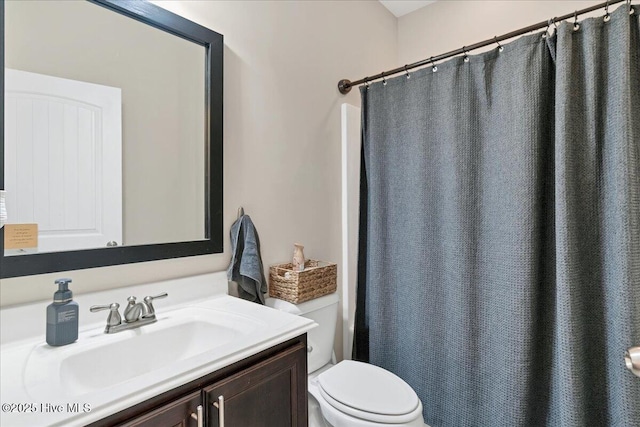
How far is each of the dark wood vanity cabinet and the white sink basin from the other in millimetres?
80

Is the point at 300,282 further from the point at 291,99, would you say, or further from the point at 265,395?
the point at 291,99

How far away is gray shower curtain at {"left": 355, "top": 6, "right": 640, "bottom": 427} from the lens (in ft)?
3.93

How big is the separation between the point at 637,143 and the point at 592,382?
92 centimetres

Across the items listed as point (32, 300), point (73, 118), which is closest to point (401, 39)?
point (73, 118)

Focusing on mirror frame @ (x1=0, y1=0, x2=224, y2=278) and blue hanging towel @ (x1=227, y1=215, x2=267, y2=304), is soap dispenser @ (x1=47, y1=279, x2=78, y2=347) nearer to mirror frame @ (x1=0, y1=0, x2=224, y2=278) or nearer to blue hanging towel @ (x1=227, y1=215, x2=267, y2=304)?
mirror frame @ (x1=0, y1=0, x2=224, y2=278)

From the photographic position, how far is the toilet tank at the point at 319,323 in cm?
152

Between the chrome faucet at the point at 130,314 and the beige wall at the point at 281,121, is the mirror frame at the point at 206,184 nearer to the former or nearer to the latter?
the beige wall at the point at 281,121

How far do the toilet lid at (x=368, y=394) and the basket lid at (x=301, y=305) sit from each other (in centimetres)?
29

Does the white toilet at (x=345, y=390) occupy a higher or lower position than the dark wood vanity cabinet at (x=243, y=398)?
lower

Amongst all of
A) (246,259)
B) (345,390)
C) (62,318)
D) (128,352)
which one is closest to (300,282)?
(246,259)

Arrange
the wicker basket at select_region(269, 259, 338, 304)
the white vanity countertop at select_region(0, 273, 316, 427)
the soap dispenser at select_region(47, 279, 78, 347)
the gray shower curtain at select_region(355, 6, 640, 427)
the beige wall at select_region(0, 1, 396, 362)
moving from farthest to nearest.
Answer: the wicker basket at select_region(269, 259, 338, 304)
the beige wall at select_region(0, 1, 396, 362)
the gray shower curtain at select_region(355, 6, 640, 427)
the soap dispenser at select_region(47, 279, 78, 347)
the white vanity countertop at select_region(0, 273, 316, 427)

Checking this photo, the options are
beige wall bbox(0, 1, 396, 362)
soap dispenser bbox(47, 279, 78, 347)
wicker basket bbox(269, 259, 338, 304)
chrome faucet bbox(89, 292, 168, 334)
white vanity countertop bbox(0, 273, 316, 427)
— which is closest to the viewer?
white vanity countertop bbox(0, 273, 316, 427)

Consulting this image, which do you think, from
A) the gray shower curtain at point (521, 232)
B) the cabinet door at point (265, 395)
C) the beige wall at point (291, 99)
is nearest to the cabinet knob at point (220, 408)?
the cabinet door at point (265, 395)

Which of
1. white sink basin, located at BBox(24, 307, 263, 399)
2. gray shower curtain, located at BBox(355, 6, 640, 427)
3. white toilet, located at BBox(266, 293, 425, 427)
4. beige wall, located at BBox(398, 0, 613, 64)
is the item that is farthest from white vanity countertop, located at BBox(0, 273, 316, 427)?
beige wall, located at BBox(398, 0, 613, 64)
